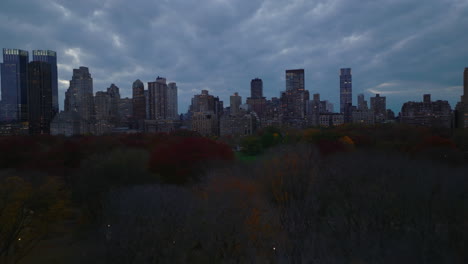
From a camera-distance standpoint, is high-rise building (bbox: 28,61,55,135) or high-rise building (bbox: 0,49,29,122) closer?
high-rise building (bbox: 28,61,55,135)

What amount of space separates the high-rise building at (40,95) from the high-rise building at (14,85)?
15.0ft

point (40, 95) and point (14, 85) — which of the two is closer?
point (40, 95)

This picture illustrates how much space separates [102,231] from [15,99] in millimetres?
202196

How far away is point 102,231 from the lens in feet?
50.4

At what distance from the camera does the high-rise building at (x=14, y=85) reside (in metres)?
166

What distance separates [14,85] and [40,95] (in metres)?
24.1

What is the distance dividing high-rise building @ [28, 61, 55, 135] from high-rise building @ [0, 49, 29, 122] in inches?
180

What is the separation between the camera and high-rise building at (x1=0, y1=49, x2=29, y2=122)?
16638 cm

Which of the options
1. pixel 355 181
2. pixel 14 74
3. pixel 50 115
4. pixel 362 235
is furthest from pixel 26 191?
pixel 14 74

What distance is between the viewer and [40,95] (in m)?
171

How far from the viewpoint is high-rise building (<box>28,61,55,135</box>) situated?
16290 cm

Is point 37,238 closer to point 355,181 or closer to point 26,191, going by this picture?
point 26,191

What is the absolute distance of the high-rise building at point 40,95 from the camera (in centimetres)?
16290

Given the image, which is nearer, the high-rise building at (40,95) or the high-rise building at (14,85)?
the high-rise building at (40,95)
